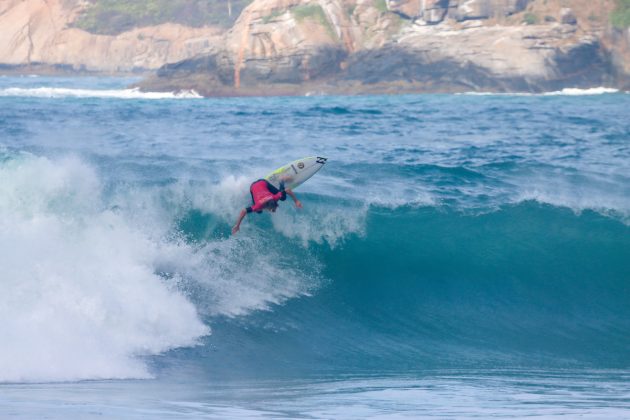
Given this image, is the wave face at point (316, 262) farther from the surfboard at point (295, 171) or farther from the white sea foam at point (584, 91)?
the white sea foam at point (584, 91)

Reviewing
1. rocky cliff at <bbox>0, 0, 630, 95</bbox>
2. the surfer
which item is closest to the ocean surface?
the surfer

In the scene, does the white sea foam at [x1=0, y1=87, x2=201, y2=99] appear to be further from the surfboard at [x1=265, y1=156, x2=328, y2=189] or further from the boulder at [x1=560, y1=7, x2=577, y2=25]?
the surfboard at [x1=265, y1=156, x2=328, y2=189]

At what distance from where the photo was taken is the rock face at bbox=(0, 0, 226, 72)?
81562mm

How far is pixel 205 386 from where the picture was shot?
788cm

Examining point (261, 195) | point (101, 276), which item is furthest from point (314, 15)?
point (101, 276)

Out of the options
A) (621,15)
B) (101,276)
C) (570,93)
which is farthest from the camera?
(621,15)

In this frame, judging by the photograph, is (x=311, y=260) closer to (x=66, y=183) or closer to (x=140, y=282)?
(x=140, y=282)

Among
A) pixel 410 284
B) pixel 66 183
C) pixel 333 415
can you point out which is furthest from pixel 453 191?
pixel 333 415

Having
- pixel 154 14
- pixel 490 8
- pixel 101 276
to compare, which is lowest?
pixel 101 276

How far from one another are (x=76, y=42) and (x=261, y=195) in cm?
7829

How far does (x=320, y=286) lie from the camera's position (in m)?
11.2

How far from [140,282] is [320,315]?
7.15ft

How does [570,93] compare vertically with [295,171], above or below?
below

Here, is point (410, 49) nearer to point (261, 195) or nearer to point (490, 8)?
Answer: point (490, 8)
